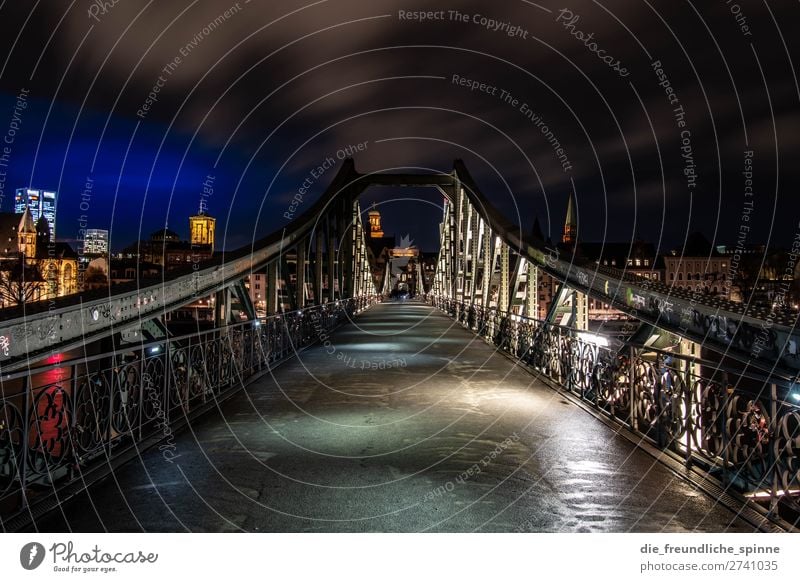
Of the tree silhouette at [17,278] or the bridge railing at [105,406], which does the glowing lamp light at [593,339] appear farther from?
the tree silhouette at [17,278]

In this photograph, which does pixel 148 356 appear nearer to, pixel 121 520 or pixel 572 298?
pixel 121 520

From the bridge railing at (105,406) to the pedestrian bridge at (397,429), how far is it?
2 cm

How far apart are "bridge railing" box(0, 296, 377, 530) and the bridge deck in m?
0.28

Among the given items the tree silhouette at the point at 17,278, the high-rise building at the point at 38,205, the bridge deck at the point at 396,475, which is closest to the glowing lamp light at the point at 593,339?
the bridge deck at the point at 396,475

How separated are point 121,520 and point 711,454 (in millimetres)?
4481

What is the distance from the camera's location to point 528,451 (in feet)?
18.4

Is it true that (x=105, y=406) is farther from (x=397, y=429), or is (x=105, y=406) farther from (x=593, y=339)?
(x=593, y=339)

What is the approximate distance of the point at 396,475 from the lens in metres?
4.91

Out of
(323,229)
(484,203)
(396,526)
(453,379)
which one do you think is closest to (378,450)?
(396,526)

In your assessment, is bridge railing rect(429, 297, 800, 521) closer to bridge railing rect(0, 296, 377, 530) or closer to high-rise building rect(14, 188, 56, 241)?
bridge railing rect(0, 296, 377, 530)

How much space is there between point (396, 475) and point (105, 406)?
8.39ft

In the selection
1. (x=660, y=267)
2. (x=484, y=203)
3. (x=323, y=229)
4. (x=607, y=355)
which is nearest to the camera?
(x=607, y=355)
